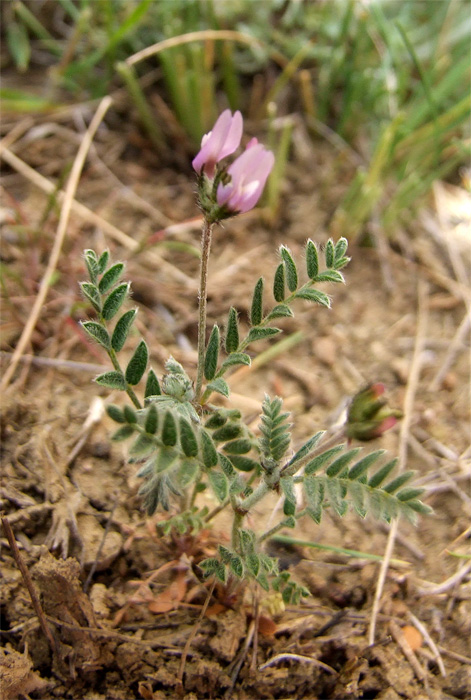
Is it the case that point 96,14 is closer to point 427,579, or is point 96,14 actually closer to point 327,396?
point 327,396

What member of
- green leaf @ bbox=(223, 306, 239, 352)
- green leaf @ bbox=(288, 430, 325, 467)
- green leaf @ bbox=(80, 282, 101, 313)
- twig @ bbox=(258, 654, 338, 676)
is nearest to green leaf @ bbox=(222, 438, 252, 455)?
green leaf @ bbox=(288, 430, 325, 467)

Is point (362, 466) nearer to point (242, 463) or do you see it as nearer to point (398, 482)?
point (398, 482)

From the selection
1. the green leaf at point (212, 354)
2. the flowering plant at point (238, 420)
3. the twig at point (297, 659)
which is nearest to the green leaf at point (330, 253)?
the flowering plant at point (238, 420)

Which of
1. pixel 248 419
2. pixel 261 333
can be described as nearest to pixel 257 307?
pixel 261 333

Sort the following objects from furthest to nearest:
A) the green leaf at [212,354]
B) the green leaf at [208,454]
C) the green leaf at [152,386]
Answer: the green leaf at [212,354] → the green leaf at [152,386] → the green leaf at [208,454]

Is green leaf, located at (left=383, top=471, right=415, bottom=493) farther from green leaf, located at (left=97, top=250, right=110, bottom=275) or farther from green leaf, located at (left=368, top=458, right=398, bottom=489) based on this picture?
green leaf, located at (left=97, top=250, right=110, bottom=275)

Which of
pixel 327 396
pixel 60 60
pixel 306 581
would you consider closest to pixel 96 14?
pixel 60 60

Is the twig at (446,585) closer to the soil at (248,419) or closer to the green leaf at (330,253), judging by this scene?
the soil at (248,419)
